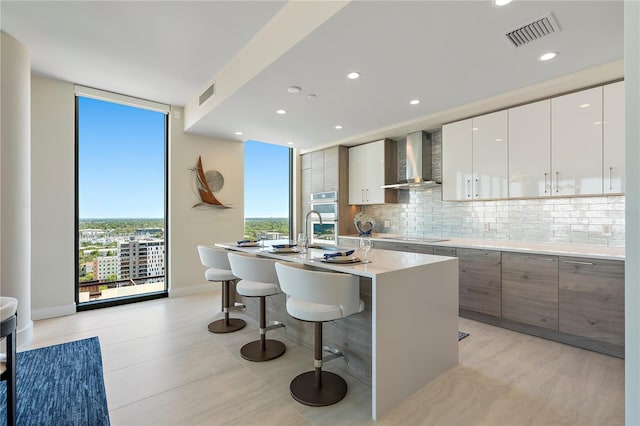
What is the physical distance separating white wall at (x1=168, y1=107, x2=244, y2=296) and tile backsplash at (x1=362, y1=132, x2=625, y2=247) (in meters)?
2.59

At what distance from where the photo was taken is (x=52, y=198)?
3.58 m

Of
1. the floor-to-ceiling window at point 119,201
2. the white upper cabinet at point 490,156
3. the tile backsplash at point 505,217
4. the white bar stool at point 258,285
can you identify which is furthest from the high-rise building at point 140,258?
the white upper cabinet at point 490,156

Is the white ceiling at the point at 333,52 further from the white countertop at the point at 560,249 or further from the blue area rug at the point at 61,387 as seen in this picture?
the blue area rug at the point at 61,387

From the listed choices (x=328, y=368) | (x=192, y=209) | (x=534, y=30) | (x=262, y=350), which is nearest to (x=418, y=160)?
(x=534, y=30)

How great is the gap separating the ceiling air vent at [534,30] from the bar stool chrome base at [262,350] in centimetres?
301

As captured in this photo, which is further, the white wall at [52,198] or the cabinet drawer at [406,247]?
the cabinet drawer at [406,247]

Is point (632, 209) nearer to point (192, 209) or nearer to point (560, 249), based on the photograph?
point (560, 249)

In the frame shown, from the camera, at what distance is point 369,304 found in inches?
84.6

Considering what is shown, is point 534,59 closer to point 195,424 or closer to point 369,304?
point 369,304

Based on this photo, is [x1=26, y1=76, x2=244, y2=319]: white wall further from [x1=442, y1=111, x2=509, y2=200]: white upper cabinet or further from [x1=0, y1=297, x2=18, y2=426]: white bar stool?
[x1=442, y1=111, x2=509, y2=200]: white upper cabinet

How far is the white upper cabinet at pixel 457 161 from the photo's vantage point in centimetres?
368

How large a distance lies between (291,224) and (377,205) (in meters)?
1.83

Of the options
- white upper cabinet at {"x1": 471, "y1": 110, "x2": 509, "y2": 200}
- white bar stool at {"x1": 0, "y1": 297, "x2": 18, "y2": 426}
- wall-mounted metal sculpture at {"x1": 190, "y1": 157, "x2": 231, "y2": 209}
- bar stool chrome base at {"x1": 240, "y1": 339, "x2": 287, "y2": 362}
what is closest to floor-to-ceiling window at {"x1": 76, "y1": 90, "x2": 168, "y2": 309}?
wall-mounted metal sculpture at {"x1": 190, "y1": 157, "x2": 231, "y2": 209}

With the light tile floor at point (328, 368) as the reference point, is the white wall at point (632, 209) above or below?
above
